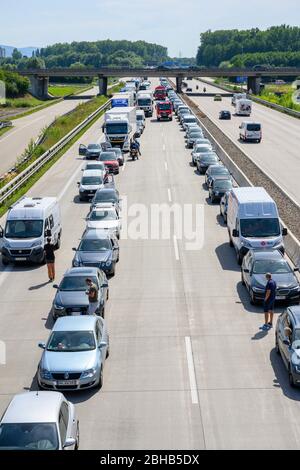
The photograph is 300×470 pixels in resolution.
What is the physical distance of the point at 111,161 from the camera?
47.5 metres

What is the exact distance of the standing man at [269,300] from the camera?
64.0 ft

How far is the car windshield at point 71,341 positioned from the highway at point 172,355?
0.92 m

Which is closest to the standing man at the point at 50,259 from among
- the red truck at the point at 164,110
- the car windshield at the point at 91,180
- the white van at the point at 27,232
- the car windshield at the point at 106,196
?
the white van at the point at 27,232

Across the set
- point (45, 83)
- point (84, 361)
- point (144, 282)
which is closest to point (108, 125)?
point (144, 282)

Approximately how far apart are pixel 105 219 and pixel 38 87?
125051mm

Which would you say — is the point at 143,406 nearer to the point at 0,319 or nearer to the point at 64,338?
the point at 64,338

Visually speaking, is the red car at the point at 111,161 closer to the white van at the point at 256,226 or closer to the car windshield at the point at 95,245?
the white van at the point at 256,226

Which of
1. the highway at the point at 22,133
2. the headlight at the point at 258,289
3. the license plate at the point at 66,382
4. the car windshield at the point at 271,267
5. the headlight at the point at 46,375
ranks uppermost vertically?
the car windshield at the point at 271,267

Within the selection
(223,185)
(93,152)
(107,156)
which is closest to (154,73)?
(93,152)

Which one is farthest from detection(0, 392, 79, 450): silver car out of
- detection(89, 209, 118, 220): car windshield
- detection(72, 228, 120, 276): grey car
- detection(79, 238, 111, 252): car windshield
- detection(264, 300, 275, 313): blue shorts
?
detection(89, 209, 118, 220): car windshield

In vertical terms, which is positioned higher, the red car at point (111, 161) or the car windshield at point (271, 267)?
the car windshield at point (271, 267)

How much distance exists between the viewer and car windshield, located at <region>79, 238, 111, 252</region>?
25.1 meters

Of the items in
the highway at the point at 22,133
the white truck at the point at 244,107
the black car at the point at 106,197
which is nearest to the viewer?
the black car at the point at 106,197

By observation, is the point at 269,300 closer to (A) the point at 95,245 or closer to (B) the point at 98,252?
(B) the point at 98,252
